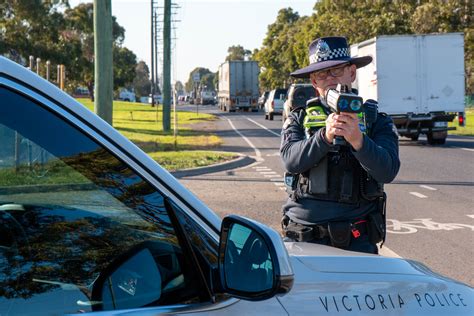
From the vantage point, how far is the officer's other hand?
2.74 metres

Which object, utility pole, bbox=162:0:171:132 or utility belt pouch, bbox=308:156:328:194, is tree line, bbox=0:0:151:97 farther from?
utility pole, bbox=162:0:171:132

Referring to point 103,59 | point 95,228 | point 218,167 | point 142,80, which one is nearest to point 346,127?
point 95,228

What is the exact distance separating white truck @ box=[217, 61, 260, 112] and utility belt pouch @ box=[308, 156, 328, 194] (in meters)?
50.5

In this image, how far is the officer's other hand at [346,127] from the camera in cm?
274

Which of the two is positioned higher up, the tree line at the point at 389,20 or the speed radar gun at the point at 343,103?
the tree line at the point at 389,20

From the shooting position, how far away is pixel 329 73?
3.48m

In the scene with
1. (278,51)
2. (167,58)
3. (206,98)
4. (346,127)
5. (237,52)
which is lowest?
(346,127)

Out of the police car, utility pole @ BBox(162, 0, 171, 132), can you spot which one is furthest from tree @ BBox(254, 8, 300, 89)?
the police car

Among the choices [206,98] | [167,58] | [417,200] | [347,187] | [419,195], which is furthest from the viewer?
[206,98]

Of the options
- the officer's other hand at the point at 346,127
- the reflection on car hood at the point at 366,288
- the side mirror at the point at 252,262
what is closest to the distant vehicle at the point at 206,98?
the officer's other hand at the point at 346,127

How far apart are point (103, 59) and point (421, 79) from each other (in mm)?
12134

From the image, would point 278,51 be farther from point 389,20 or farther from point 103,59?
point 103,59

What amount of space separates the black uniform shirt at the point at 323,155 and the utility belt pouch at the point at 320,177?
Result: 2.6 inches

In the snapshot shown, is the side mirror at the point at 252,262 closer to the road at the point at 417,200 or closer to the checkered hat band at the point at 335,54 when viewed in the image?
the checkered hat band at the point at 335,54
